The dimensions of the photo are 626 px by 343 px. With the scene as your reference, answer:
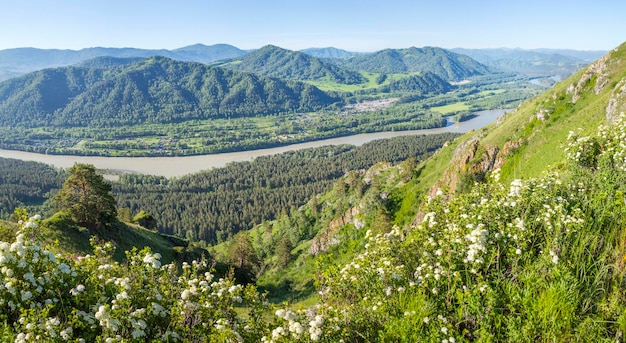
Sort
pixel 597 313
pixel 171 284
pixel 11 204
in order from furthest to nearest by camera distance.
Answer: pixel 11 204, pixel 171 284, pixel 597 313

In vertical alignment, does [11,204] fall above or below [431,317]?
below

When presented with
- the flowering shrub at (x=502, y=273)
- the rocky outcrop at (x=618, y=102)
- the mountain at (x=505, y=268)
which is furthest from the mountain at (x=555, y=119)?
the flowering shrub at (x=502, y=273)

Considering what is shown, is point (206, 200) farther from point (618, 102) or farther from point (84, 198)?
point (618, 102)

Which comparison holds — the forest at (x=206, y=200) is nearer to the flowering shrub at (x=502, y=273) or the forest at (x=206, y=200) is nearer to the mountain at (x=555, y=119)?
the mountain at (x=555, y=119)

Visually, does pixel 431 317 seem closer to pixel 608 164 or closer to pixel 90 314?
pixel 90 314

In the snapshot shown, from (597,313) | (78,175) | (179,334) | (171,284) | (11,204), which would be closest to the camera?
(597,313)

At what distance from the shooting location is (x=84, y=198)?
41.1 meters

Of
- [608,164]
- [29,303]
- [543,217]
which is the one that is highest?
[608,164]

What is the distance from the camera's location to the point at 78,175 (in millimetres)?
41781

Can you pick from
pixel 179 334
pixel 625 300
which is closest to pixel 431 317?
pixel 625 300

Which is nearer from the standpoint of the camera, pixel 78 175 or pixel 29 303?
pixel 29 303

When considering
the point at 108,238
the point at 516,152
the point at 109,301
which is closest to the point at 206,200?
the point at 108,238

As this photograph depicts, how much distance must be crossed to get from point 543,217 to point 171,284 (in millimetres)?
8868

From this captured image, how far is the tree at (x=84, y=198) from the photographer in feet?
133
